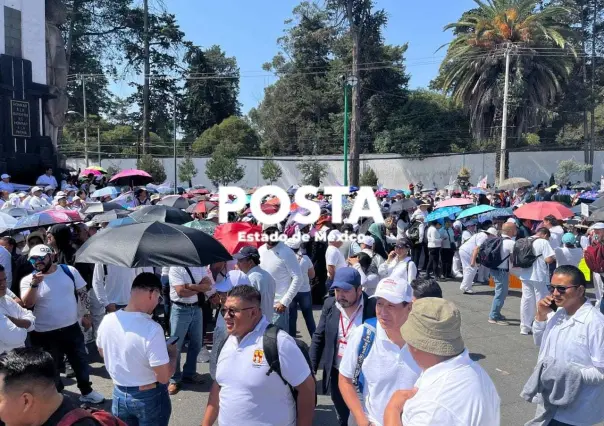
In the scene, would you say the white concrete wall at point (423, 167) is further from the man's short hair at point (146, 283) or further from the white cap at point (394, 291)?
the white cap at point (394, 291)

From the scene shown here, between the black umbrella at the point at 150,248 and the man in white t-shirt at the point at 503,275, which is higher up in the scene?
the black umbrella at the point at 150,248

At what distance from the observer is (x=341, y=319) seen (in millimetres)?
3977

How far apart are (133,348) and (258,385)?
94cm

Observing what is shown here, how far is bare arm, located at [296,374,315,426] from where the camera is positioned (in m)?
2.96

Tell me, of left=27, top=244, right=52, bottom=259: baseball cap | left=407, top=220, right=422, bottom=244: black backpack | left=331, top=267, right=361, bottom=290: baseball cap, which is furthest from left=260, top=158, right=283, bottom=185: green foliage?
left=331, top=267, right=361, bottom=290: baseball cap

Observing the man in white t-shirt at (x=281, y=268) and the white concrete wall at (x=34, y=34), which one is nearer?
the man in white t-shirt at (x=281, y=268)

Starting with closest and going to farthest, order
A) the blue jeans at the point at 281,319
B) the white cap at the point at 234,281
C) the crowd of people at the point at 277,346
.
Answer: the crowd of people at the point at 277,346 < the white cap at the point at 234,281 < the blue jeans at the point at 281,319

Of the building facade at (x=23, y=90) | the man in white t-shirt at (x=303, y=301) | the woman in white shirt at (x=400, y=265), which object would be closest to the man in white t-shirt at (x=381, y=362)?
the man in white t-shirt at (x=303, y=301)

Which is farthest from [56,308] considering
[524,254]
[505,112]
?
[505,112]

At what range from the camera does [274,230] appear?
6219mm

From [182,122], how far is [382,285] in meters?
43.7

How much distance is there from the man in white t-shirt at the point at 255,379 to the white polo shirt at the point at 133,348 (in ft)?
1.72

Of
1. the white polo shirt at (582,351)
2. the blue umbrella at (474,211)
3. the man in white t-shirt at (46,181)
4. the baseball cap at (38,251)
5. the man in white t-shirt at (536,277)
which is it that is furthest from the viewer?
the man in white t-shirt at (46,181)

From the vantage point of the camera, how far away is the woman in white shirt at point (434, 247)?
11.5 metres
